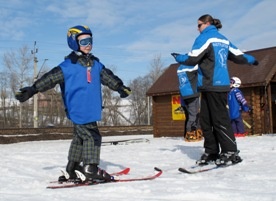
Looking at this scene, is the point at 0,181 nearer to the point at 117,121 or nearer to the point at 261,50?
the point at 261,50

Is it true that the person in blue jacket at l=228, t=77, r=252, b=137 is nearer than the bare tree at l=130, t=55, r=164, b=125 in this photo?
Yes

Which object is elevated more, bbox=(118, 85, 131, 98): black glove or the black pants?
bbox=(118, 85, 131, 98): black glove

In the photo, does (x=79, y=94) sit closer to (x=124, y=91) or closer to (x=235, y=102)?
(x=124, y=91)

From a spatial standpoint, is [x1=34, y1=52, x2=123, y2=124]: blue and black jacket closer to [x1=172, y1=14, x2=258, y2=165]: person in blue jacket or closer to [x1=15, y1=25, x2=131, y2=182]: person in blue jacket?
[x1=15, y1=25, x2=131, y2=182]: person in blue jacket

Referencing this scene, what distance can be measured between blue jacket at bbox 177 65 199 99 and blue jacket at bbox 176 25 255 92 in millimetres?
4013

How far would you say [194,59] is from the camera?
5152 mm

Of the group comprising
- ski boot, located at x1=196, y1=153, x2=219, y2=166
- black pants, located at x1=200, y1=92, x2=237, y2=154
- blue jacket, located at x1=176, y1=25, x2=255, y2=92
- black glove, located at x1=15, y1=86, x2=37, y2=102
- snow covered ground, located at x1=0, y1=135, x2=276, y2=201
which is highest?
blue jacket, located at x1=176, y1=25, x2=255, y2=92

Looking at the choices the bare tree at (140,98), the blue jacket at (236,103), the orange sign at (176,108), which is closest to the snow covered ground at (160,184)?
the blue jacket at (236,103)

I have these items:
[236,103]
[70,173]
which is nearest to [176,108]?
[236,103]

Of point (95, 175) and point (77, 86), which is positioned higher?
point (77, 86)

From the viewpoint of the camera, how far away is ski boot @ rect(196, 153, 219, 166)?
5230mm

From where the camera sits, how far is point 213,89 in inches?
203

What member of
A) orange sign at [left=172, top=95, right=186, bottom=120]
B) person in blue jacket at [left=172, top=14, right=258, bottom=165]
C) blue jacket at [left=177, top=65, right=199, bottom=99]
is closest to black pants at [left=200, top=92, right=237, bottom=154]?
person in blue jacket at [left=172, top=14, right=258, bottom=165]

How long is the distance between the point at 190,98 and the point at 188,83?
380 mm
